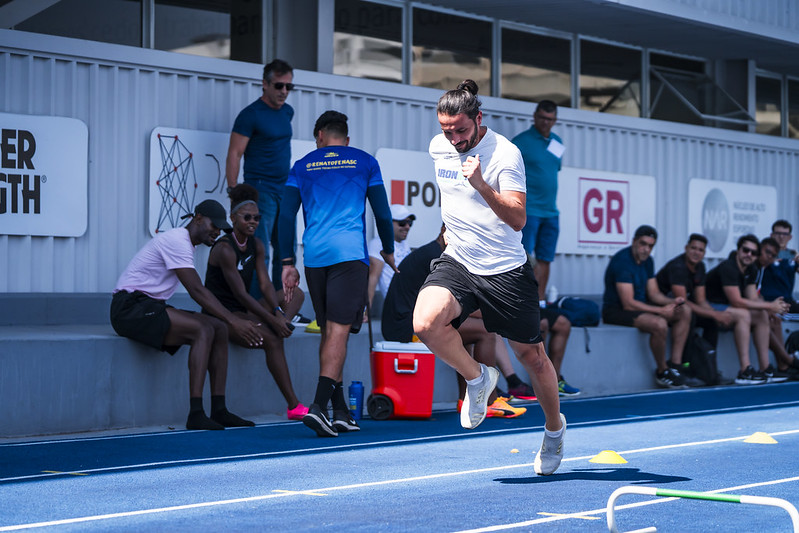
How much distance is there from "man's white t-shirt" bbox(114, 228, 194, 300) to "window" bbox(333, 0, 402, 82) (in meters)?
4.47

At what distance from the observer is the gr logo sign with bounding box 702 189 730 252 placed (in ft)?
53.5

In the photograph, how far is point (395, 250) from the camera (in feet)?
37.9

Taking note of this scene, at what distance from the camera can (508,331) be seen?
6156mm

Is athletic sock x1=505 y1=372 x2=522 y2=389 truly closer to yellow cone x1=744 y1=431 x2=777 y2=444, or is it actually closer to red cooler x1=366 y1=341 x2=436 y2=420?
red cooler x1=366 y1=341 x2=436 y2=420

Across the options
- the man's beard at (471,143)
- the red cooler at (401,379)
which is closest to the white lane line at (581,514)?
the man's beard at (471,143)

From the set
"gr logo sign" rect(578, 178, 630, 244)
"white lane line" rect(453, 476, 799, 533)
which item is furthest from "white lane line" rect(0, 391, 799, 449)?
"gr logo sign" rect(578, 178, 630, 244)

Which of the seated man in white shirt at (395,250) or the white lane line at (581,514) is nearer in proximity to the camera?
the white lane line at (581,514)

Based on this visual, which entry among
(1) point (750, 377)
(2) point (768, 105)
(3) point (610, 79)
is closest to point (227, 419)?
(1) point (750, 377)

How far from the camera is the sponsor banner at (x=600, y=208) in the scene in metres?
14.6

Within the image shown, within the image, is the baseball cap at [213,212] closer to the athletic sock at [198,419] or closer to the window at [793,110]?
the athletic sock at [198,419]

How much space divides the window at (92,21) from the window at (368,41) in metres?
A: 2.37

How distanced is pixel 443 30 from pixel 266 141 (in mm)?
4204

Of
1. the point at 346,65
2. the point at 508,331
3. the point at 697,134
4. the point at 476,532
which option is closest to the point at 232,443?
the point at 508,331

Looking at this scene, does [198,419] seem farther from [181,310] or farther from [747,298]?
[747,298]
